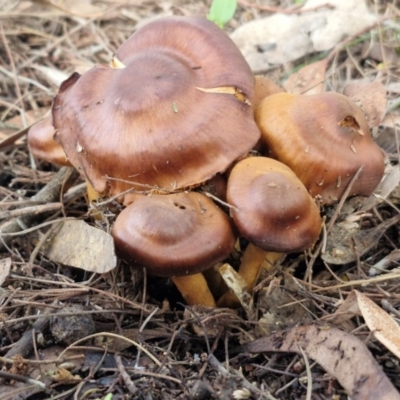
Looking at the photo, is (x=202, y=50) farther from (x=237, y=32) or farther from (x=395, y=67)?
(x=395, y=67)

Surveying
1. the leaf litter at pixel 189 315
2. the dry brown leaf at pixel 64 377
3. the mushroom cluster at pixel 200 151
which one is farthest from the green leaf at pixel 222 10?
the dry brown leaf at pixel 64 377

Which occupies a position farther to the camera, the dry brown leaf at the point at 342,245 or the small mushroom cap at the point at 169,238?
the dry brown leaf at the point at 342,245

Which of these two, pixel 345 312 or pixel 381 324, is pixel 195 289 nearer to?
pixel 345 312

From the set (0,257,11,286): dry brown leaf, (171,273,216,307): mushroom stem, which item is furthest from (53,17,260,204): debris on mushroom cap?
(0,257,11,286): dry brown leaf

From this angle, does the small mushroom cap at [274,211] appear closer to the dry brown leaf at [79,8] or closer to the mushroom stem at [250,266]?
the mushroom stem at [250,266]

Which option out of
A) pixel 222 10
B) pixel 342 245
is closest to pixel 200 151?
pixel 342 245

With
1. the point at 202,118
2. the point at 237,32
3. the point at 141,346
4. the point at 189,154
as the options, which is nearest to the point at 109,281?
the point at 141,346

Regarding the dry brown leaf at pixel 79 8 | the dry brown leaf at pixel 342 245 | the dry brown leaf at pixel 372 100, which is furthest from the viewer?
the dry brown leaf at pixel 79 8
